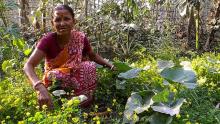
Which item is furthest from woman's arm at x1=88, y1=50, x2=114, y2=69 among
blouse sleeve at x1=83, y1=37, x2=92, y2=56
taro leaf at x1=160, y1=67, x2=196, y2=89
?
taro leaf at x1=160, y1=67, x2=196, y2=89

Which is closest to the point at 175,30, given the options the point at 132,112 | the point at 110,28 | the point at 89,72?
the point at 110,28

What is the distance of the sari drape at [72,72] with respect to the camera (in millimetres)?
3680

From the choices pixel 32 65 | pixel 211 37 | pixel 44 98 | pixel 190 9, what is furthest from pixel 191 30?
pixel 44 98

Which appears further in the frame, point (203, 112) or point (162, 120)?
point (203, 112)

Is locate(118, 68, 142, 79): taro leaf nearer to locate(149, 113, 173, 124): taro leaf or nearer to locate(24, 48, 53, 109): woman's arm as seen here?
locate(149, 113, 173, 124): taro leaf

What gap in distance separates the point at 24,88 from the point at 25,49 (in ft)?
3.77

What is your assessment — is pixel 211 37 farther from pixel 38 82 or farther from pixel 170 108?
pixel 38 82

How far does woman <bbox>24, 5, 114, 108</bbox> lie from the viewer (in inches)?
142

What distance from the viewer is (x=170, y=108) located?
10.0ft

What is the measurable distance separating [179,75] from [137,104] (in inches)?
18.6

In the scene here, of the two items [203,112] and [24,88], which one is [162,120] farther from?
[24,88]

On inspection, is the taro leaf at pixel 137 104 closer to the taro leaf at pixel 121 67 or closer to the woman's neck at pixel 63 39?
the taro leaf at pixel 121 67

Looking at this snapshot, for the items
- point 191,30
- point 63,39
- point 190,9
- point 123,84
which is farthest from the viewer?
point 191,30

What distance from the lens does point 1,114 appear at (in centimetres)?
331
